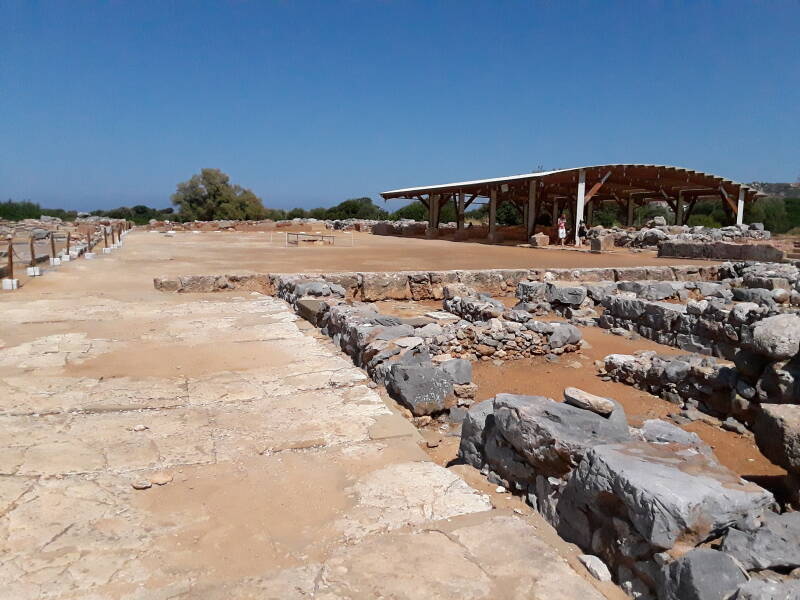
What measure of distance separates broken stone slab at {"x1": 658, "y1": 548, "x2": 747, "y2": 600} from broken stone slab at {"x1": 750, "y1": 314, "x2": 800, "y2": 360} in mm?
2819

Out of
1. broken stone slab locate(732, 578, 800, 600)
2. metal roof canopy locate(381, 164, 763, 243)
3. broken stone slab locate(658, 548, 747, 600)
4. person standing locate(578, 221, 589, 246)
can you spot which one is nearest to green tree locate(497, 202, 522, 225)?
metal roof canopy locate(381, 164, 763, 243)

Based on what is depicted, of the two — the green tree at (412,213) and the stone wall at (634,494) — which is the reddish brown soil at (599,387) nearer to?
the stone wall at (634,494)

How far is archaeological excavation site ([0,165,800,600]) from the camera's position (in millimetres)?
2061

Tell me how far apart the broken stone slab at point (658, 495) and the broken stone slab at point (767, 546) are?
0.19 ft

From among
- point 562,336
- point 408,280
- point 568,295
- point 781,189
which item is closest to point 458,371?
point 562,336

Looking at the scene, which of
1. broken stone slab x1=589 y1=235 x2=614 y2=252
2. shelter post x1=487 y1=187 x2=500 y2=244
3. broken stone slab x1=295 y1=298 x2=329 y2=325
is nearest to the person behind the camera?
broken stone slab x1=295 y1=298 x2=329 y2=325

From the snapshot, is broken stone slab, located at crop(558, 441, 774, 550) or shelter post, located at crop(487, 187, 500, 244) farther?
shelter post, located at crop(487, 187, 500, 244)

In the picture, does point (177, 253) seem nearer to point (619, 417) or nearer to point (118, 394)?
point (118, 394)

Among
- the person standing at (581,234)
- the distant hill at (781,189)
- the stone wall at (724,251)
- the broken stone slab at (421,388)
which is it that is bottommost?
the broken stone slab at (421,388)

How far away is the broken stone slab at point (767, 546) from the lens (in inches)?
73.5

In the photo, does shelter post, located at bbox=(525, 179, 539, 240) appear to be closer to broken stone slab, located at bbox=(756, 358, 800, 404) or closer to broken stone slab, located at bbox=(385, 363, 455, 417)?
broken stone slab, located at bbox=(756, 358, 800, 404)

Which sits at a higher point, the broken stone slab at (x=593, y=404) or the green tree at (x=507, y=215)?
the green tree at (x=507, y=215)

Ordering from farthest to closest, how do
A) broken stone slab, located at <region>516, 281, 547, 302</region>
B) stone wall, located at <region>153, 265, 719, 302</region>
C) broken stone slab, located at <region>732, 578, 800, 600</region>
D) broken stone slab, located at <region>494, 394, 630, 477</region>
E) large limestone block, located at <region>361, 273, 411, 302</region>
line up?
large limestone block, located at <region>361, 273, 411, 302</region>, stone wall, located at <region>153, 265, 719, 302</region>, broken stone slab, located at <region>516, 281, 547, 302</region>, broken stone slab, located at <region>494, 394, 630, 477</region>, broken stone slab, located at <region>732, 578, 800, 600</region>

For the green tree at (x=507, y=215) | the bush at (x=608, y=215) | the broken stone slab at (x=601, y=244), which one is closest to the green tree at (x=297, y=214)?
the green tree at (x=507, y=215)
